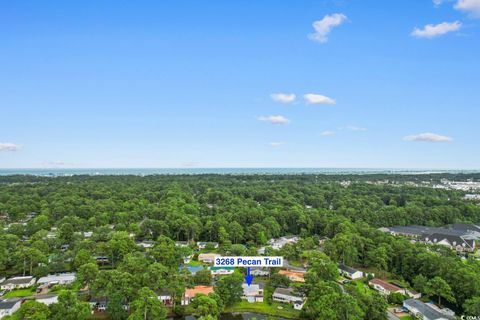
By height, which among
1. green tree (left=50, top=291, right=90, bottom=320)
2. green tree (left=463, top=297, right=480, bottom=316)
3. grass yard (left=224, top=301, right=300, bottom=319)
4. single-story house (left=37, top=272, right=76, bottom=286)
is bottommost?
grass yard (left=224, top=301, right=300, bottom=319)

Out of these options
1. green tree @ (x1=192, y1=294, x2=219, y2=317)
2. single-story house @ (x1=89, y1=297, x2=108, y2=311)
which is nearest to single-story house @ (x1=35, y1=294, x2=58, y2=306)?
A: single-story house @ (x1=89, y1=297, x2=108, y2=311)

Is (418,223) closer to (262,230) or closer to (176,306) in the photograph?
(262,230)

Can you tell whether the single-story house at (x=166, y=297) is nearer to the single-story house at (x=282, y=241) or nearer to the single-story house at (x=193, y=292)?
the single-story house at (x=193, y=292)

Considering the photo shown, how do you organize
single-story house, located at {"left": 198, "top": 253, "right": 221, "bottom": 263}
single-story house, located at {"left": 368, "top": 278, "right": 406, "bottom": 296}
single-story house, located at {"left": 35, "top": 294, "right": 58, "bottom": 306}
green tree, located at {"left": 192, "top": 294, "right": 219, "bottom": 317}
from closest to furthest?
green tree, located at {"left": 192, "top": 294, "right": 219, "bottom": 317}, single-story house, located at {"left": 35, "top": 294, "right": 58, "bottom": 306}, single-story house, located at {"left": 368, "top": 278, "right": 406, "bottom": 296}, single-story house, located at {"left": 198, "top": 253, "right": 221, "bottom": 263}

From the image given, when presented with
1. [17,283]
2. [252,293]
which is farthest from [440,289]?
[17,283]

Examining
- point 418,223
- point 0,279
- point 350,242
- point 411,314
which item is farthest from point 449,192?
point 0,279

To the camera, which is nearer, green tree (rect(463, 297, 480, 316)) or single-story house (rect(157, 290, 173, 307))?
green tree (rect(463, 297, 480, 316))

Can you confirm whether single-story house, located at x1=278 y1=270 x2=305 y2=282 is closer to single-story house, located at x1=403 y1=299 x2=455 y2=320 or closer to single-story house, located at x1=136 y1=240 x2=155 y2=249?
single-story house, located at x1=403 y1=299 x2=455 y2=320

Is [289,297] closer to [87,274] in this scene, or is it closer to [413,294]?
[413,294]
